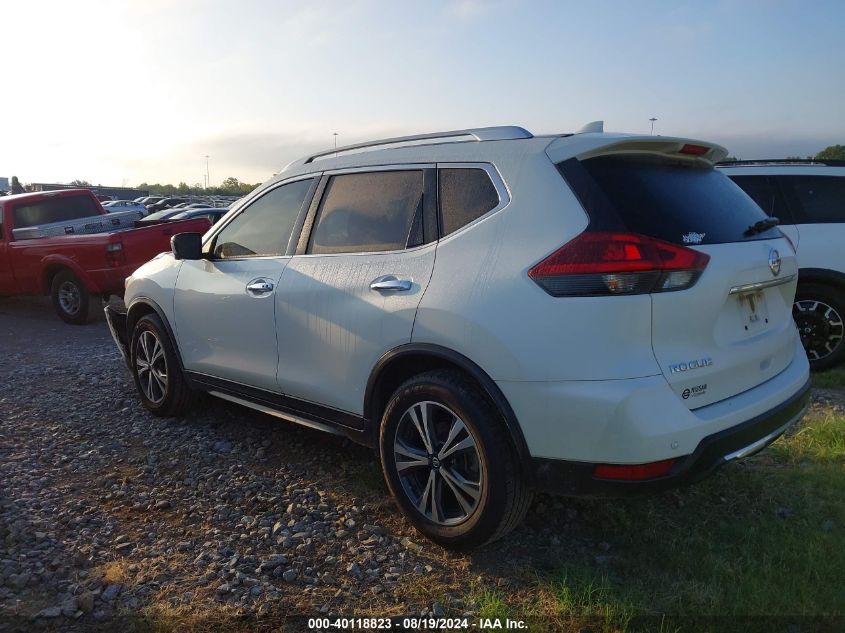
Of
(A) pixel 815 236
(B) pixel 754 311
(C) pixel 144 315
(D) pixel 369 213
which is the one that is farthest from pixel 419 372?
(A) pixel 815 236

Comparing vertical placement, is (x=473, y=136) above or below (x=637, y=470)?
above

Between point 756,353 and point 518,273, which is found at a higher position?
point 518,273

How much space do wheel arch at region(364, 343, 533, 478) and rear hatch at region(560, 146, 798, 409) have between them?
62cm

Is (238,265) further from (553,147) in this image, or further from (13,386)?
(13,386)

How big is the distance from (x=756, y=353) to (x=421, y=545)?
1.72 m

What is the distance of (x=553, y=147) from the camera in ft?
9.44

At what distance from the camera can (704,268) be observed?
2662mm

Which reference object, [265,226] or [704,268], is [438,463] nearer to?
[704,268]

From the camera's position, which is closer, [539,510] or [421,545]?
[421,545]

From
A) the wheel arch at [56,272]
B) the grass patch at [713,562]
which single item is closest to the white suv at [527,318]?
the grass patch at [713,562]

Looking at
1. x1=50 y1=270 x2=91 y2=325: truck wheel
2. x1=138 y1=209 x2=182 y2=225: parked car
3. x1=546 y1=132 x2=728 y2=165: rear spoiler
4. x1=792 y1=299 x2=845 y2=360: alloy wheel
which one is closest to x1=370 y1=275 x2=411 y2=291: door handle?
x1=546 y1=132 x2=728 y2=165: rear spoiler

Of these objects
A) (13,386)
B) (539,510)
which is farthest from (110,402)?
(539,510)

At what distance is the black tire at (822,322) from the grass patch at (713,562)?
236 cm

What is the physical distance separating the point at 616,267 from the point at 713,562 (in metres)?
1.39
